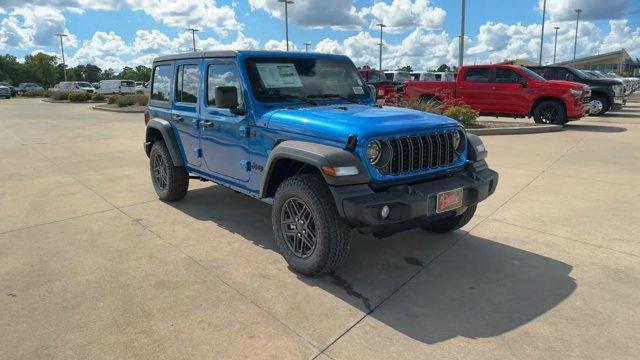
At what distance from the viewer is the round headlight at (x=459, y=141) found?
393cm

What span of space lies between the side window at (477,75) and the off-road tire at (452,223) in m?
9.62

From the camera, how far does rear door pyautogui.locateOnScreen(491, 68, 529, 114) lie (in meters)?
12.5

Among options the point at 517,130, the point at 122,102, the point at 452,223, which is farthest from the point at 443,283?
the point at 122,102

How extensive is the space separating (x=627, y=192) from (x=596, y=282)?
3126 mm

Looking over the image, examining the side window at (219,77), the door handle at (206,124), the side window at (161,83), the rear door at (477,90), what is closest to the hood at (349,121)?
the side window at (219,77)

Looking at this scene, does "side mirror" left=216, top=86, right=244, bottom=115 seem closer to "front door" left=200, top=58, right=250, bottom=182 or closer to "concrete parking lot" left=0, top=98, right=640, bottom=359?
"front door" left=200, top=58, right=250, bottom=182

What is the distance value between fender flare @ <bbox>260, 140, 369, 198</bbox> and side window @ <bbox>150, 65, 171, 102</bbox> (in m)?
2.63

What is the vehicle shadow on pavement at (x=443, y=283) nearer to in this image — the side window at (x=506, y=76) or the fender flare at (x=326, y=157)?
the fender flare at (x=326, y=157)

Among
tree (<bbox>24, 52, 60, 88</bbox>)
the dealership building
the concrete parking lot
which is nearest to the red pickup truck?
the concrete parking lot

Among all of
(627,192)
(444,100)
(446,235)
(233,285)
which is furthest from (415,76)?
(233,285)

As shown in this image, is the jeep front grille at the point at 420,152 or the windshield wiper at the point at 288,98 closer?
the jeep front grille at the point at 420,152

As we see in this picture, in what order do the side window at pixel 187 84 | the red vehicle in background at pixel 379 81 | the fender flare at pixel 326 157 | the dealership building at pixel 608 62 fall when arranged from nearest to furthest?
1. the fender flare at pixel 326 157
2. the side window at pixel 187 84
3. the red vehicle in background at pixel 379 81
4. the dealership building at pixel 608 62

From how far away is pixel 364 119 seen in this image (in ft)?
11.7

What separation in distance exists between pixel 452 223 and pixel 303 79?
77.8 inches
